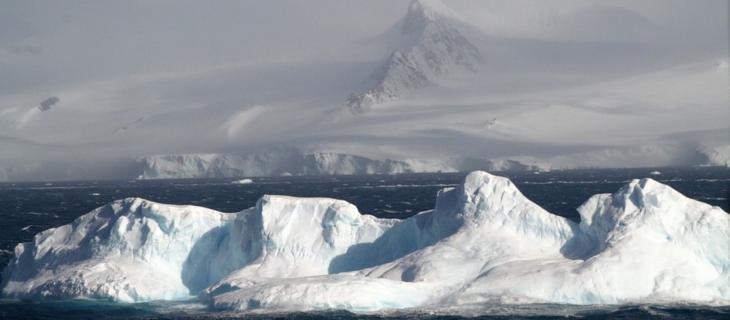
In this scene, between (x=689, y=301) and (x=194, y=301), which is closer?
(x=689, y=301)

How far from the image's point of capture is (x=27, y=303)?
4691 centimetres

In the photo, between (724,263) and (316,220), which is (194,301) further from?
(724,263)

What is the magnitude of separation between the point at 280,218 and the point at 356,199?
73835 millimetres

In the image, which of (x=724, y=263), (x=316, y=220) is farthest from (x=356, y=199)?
(x=724, y=263)

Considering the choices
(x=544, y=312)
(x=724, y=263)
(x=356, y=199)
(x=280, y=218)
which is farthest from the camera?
(x=356, y=199)

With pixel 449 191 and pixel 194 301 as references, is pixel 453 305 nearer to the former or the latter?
pixel 449 191

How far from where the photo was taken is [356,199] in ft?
406

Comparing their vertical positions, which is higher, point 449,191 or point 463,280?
point 449,191

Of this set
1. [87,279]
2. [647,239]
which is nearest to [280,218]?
[87,279]

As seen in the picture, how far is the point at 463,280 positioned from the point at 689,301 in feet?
30.0

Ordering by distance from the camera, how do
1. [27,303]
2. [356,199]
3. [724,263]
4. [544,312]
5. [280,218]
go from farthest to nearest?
[356,199], [280,218], [27,303], [724,263], [544,312]

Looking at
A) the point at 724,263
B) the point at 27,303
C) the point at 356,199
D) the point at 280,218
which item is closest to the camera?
the point at 724,263

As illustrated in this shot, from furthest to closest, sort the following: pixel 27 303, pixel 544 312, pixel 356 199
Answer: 1. pixel 356 199
2. pixel 27 303
3. pixel 544 312

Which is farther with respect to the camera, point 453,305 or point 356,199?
point 356,199
